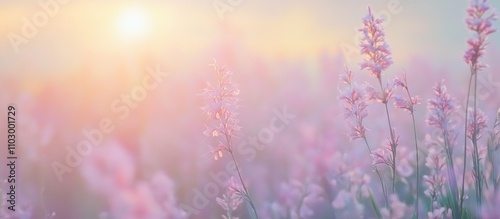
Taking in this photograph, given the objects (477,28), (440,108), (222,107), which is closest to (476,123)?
(440,108)

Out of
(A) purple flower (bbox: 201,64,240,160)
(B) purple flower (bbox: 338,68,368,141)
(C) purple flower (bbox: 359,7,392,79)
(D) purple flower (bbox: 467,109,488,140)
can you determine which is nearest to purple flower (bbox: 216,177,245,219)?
(A) purple flower (bbox: 201,64,240,160)

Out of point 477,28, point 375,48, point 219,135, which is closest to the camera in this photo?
point 477,28

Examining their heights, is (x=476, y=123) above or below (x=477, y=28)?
below

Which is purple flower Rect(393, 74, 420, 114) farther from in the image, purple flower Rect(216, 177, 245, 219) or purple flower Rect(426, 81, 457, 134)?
purple flower Rect(216, 177, 245, 219)

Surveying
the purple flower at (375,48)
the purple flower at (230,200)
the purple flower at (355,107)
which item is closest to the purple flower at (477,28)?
the purple flower at (375,48)

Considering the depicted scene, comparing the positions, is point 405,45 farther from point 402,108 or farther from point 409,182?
point 409,182

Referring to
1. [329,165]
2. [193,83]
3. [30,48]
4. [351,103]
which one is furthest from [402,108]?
[30,48]

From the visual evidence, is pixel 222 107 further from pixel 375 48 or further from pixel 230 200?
pixel 375 48
